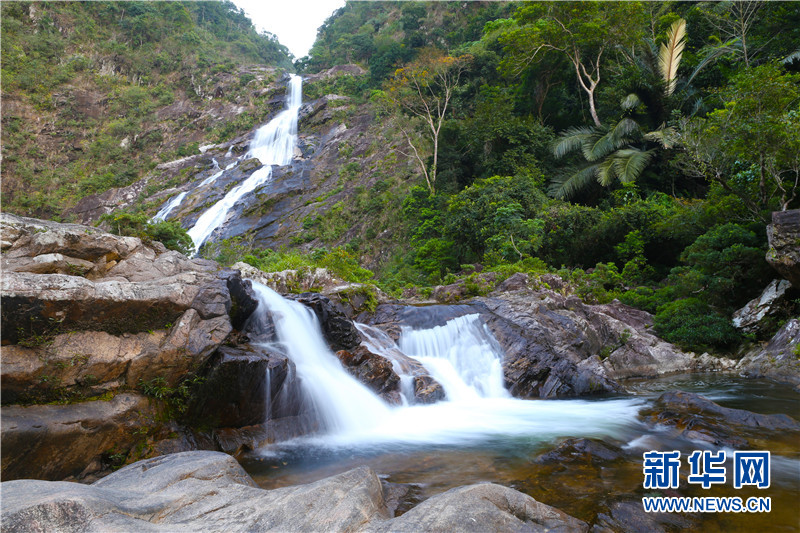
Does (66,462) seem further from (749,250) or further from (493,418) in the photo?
(749,250)

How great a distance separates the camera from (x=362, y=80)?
130 ft

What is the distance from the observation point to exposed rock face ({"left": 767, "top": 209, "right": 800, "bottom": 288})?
841cm

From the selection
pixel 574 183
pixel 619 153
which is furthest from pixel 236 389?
pixel 619 153

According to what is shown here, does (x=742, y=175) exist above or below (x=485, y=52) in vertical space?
below

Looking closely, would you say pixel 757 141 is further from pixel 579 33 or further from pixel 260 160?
pixel 260 160

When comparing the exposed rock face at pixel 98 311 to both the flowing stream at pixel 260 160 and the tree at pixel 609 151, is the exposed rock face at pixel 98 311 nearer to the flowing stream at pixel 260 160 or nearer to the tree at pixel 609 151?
the tree at pixel 609 151

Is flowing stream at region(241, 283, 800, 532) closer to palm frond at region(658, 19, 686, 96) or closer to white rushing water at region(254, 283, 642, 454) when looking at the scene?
white rushing water at region(254, 283, 642, 454)

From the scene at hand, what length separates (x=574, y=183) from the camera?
18422 millimetres

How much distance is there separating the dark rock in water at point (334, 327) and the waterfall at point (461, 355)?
1.80 meters

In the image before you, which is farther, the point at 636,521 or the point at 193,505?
the point at 636,521

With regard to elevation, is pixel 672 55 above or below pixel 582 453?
above

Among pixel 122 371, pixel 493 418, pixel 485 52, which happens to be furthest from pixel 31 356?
pixel 485 52

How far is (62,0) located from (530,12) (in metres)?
46.4

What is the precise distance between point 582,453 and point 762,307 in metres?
8.25
